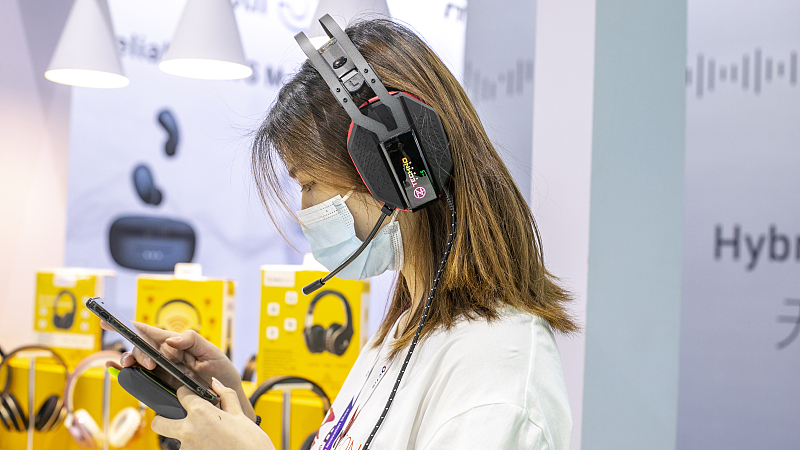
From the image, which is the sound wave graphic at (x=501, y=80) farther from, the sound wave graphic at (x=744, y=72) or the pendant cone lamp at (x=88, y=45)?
the pendant cone lamp at (x=88, y=45)

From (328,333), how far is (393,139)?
3.30ft

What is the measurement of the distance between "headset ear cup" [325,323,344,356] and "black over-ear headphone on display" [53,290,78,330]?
0.98 meters

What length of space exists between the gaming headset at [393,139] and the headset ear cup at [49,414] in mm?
1750

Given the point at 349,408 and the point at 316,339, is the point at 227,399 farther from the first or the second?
the point at 316,339

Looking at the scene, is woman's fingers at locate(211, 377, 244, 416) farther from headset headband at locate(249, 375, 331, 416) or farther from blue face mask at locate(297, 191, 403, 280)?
headset headband at locate(249, 375, 331, 416)

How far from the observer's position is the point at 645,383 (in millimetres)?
1544

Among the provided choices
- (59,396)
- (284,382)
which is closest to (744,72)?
(284,382)

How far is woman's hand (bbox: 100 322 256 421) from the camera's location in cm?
110

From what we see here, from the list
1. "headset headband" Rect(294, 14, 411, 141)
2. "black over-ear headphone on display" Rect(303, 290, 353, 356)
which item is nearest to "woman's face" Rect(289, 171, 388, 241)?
"headset headband" Rect(294, 14, 411, 141)

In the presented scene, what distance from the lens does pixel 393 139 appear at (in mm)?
813

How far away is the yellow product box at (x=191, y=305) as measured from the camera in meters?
1.86

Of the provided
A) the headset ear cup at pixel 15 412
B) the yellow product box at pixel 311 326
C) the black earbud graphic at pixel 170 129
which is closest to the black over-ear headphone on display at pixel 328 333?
the yellow product box at pixel 311 326

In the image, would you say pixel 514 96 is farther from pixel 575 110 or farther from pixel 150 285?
pixel 150 285

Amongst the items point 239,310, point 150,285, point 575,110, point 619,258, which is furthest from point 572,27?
point 239,310
